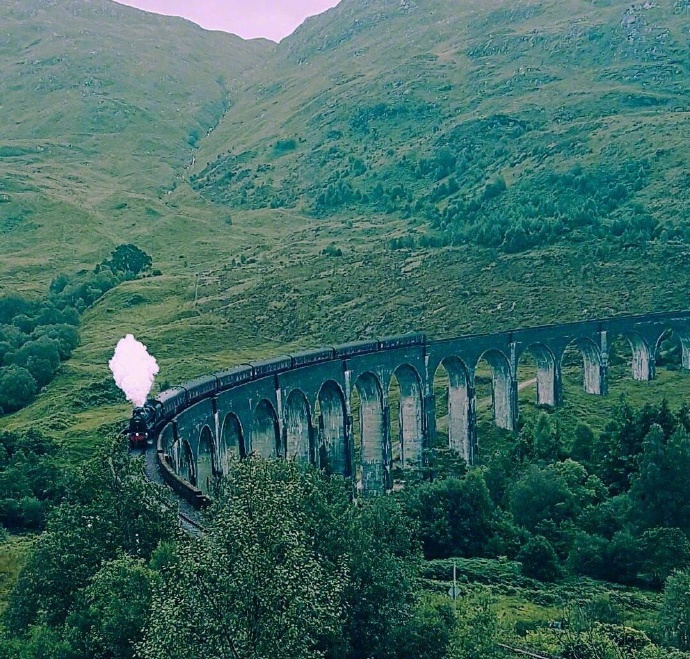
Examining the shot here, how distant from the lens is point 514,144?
151m

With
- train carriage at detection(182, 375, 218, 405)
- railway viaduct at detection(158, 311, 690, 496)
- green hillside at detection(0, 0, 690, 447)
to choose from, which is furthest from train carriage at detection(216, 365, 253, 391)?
green hillside at detection(0, 0, 690, 447)

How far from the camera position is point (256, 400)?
5406cm

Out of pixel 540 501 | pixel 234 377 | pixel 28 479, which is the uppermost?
pixel 234 377

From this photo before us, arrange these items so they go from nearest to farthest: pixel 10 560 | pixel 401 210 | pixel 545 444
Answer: pixel 10 560 < pixel 545 444 < pixel 401 210

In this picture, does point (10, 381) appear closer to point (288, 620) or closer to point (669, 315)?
point (669, 315)

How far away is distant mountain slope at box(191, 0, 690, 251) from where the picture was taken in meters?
120

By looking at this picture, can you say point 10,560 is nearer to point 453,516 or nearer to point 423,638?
point 453,516

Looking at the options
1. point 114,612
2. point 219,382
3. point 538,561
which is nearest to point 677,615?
point 538,561

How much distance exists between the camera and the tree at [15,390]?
261 feet

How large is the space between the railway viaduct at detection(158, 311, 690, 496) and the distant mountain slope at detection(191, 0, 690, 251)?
27006mm

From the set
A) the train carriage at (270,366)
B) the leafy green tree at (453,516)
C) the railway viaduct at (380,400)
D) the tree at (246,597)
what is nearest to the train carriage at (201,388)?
the railway viaduct at (380,400)

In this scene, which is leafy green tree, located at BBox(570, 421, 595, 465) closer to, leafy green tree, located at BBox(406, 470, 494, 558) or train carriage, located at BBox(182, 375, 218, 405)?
leafy green tree, located at BBox(406, 470, 494, 558)

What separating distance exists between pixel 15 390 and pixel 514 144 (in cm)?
9885

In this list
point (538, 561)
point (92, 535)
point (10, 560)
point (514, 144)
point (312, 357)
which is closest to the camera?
point (92, 535)
